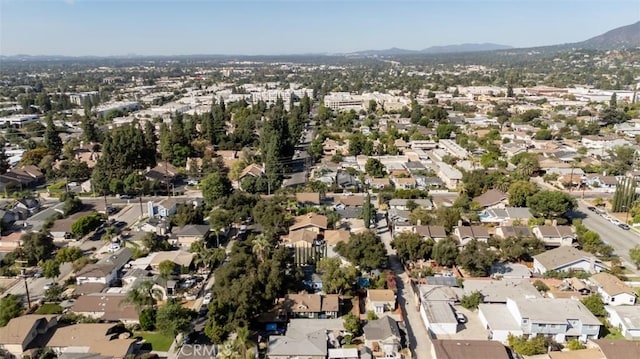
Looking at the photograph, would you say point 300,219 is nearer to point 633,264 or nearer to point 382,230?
point 382,230

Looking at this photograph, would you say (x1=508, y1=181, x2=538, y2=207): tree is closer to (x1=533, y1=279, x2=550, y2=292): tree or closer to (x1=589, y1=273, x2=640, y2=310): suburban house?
(x1=589, y1=273, x2=640, y2=310): suburban house

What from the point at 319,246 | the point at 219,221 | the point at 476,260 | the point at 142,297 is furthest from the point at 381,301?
the point at 219,221

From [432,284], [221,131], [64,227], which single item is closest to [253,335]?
[432,284]

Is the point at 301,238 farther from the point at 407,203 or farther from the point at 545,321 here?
the point at 545,321

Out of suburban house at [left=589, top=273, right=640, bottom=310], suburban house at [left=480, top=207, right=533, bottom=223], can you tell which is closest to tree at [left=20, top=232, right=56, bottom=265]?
suburban house at [left=480, top=207, right=533, bottom=223]

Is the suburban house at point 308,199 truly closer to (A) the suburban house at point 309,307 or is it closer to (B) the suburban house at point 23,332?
(A) the suburban house at point 309,307
